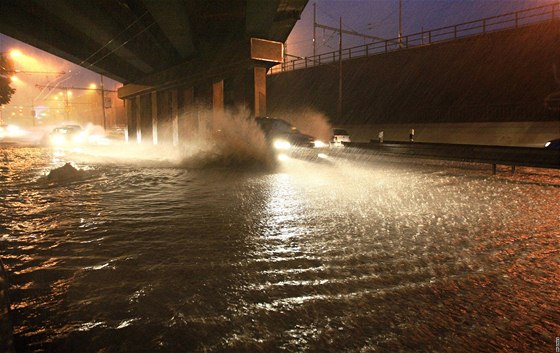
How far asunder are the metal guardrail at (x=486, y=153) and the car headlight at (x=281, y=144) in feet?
14.4

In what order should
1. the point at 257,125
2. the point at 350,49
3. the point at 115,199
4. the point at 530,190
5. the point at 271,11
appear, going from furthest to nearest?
the point at 350,49 < the point at 257,125 < the point at 271,11 < the point at 530,190 < the point at 115,199

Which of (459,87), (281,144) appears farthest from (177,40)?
(459,87)

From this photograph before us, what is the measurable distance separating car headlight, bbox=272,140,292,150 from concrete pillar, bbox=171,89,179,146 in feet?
32.7

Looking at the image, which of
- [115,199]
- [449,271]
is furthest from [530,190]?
[115,199]

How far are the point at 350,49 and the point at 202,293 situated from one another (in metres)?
38.4

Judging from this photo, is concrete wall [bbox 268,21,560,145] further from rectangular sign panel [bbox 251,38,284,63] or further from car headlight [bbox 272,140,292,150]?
rectangular sign panel [bbox 251,38,284,63]

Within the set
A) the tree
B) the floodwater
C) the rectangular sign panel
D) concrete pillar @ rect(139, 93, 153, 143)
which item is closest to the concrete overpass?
the rectangular sign panel

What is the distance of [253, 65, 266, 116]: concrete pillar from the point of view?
55.8 ft

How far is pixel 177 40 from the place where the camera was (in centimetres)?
1706

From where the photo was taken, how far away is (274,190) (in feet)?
31.0

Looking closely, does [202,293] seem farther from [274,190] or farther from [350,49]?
[350,49]

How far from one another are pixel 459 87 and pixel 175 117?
65.1ft

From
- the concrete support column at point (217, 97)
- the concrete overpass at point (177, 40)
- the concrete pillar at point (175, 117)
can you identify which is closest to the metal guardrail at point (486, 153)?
the concrete overpass at point (177, 40)

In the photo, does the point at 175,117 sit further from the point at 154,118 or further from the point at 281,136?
the point at 281,136
